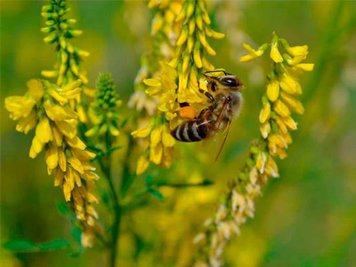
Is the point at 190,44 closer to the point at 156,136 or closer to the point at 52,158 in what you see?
the point at 156,136

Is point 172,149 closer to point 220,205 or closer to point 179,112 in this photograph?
point 179,112

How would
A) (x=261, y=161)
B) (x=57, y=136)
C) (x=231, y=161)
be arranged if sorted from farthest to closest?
(x=231, y=161)
(x=261, y=161)
(x=57, y=136)

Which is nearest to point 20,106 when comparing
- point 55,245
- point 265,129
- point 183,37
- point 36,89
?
point 36,89

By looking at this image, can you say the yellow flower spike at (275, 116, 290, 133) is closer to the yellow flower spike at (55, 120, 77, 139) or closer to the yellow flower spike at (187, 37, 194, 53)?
the yellow flower spike at (187, 37, 194, 53)

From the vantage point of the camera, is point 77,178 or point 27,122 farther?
point 77,178

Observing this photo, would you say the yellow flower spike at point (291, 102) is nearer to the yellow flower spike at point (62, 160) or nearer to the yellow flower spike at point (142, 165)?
the yellow flower spike at point (142, 165)

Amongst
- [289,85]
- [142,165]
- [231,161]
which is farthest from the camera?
[231,161]

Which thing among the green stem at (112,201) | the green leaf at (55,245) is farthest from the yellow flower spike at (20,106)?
the green leaf at (55,245)
